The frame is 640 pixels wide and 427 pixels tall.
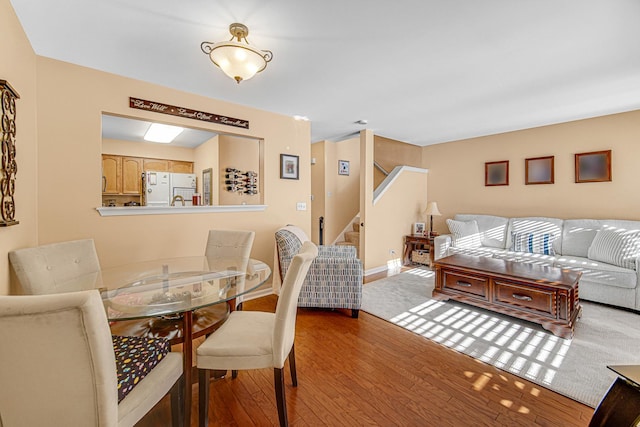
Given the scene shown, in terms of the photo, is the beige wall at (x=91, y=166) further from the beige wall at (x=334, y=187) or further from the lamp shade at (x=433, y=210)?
the lamp shade at (x=433, y=210)

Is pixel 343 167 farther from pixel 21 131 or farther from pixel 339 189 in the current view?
pixel 21 131

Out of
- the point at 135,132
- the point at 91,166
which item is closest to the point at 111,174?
the point at 135,132

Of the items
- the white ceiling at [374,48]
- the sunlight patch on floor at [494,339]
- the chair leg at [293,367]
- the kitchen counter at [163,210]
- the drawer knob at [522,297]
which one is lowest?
the sunlight patch on floor at [494,339]

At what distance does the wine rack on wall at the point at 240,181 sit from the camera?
4625 millimetres

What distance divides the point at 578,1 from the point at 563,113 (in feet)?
8.91

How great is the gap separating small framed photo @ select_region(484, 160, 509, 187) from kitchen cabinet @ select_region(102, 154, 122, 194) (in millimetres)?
6885

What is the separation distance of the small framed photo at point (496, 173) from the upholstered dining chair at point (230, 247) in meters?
4.44

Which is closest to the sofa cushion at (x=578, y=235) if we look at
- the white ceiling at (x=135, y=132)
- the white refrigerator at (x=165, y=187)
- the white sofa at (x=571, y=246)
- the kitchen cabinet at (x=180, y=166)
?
the white sofa at (x=571, y=246)

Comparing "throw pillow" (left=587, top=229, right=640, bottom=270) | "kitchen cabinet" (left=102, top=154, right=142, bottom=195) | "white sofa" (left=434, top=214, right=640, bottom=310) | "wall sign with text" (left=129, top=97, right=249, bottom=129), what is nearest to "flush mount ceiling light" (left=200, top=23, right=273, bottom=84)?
"wall sign with text" (left=129, top=97, right=249, bottom=129)

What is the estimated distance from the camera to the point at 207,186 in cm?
516

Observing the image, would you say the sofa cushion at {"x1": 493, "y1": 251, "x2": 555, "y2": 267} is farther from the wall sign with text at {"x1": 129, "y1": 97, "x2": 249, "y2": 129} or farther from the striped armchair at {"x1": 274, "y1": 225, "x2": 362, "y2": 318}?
the wall sign with text at {"x1": 129, "y1": 97, "x2": 249, "y2": 129}

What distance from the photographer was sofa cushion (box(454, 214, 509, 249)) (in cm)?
439

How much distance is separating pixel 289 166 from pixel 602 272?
3900 millimetres

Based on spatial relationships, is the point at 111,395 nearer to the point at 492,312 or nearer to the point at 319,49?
the point at 319,49
